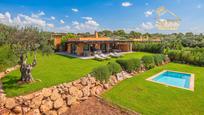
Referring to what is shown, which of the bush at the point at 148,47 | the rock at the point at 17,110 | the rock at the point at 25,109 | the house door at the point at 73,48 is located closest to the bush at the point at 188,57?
the bush at the point at 148,47

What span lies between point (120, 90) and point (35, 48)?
6.53m

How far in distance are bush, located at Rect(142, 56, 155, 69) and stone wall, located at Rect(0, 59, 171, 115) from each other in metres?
7.44

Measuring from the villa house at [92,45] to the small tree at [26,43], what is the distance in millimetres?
12112

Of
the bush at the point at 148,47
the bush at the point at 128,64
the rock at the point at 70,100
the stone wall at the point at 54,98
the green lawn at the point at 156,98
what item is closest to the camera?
the stone wall at the point at 54,98

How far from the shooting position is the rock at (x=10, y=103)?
703cm

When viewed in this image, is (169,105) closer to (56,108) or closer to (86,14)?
(56,108)

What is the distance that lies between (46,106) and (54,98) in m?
0.59

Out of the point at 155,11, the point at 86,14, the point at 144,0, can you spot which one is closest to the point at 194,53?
the point at 155,11

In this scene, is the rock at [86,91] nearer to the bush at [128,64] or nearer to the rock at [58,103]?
the rock at [58,103]

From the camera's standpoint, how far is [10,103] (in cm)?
710

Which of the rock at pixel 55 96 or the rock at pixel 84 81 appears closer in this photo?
the rock at pixel 55 96

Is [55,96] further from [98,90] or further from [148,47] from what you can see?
[148,47]

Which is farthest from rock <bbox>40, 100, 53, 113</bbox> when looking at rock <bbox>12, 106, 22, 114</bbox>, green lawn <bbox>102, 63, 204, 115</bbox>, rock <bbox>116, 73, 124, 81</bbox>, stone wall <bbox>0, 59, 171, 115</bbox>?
rock <bbox>116, 73, 124, 81</bbox>

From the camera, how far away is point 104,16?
28.9m
